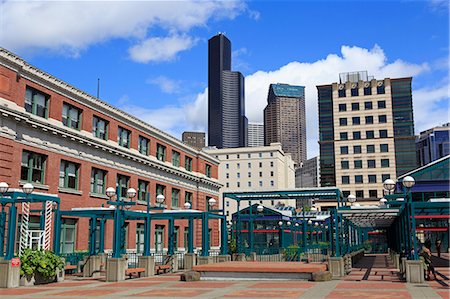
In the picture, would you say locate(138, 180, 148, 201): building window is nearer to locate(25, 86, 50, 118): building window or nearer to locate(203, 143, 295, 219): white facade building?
locate(25, 86, 50, 118): building window

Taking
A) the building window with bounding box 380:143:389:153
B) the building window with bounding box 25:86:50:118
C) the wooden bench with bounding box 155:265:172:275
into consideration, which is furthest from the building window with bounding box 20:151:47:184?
the building window with bounding box 380:143:389:153

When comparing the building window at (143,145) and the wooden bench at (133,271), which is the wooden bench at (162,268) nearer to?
the wooden bench at (133,271)

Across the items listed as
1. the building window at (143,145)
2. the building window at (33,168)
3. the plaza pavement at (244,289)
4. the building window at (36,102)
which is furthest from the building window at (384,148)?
the building window at (33,168)

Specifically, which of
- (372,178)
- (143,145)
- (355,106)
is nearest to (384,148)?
(372,178)

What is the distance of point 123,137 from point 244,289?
1011 inches

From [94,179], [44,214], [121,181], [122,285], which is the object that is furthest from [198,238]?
[122,285]

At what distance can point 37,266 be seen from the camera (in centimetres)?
2400

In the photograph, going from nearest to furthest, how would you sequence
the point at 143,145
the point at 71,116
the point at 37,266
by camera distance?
the point at 37,266 < the point at 71,116 < the point at 143,145

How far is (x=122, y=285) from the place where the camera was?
2333 cm

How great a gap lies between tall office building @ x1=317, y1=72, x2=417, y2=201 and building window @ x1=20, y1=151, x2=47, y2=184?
83.6 m

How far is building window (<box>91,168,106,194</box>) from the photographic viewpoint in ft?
126

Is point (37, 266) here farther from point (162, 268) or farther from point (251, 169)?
point (251, 169)

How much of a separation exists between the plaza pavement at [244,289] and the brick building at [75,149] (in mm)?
9544

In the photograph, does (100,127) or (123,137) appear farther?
(123,137)
